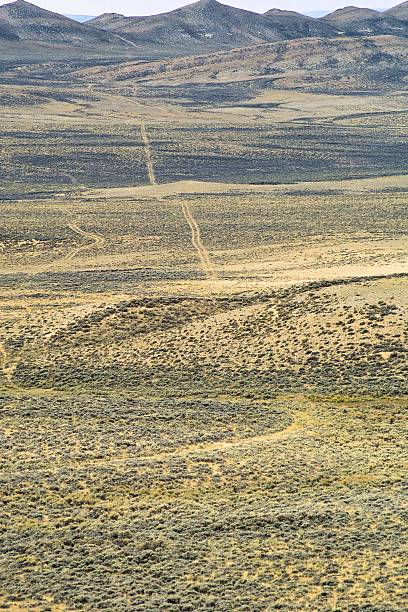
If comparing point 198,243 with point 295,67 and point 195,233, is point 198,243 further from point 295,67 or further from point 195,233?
point 295,67


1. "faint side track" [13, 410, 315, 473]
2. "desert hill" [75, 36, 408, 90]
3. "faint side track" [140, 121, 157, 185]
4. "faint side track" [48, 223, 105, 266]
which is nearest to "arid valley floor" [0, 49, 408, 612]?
"faint side track" [13, 410, 315, 473]

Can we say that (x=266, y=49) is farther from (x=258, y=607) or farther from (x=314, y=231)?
(x=258, y=607)

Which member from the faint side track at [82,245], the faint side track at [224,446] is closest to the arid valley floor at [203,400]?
the faint side track at [224,446]

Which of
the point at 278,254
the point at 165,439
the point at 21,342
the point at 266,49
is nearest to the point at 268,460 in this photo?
the point at 165,439

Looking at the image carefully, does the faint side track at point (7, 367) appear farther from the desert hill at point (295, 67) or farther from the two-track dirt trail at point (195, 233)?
the desert hill at point (295, 67)

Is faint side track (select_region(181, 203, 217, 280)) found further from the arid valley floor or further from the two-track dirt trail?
the arid valley floor

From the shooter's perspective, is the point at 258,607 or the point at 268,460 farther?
the point at 268,460

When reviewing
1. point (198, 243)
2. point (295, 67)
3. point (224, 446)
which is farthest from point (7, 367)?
point (295, 67)
